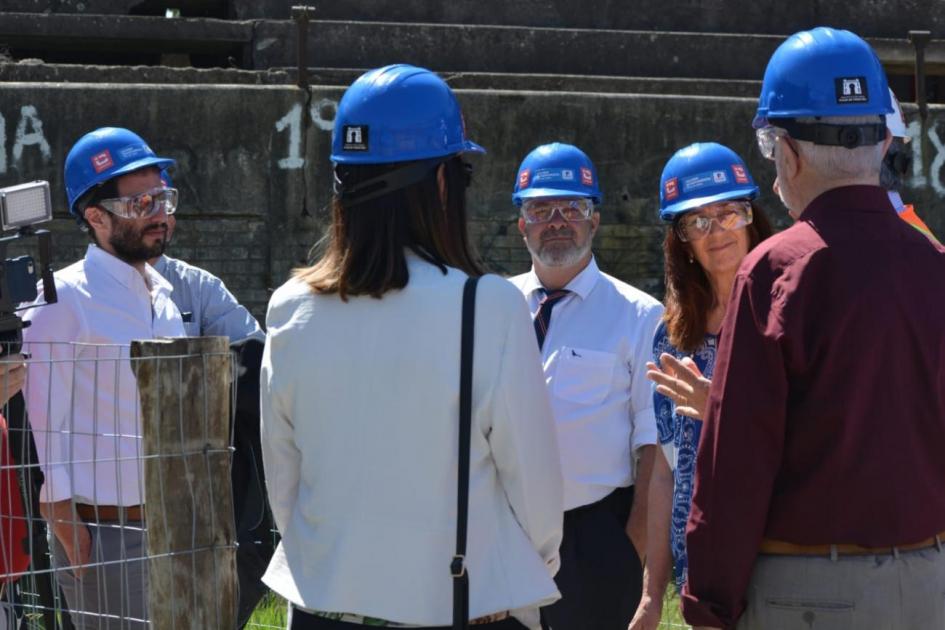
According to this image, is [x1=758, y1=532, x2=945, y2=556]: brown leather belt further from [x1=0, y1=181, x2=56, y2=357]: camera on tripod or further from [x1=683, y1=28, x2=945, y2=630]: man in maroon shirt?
[x1=0, y1=181, x2=56, y2=357]: camera on tripod

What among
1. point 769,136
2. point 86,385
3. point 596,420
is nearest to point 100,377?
point 86,385

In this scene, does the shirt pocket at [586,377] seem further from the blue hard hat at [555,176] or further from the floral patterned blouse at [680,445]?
the blue hard hat at [555,176]

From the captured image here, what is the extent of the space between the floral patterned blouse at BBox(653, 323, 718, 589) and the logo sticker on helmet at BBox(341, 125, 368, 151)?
1.43 meters

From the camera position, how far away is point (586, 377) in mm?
5012

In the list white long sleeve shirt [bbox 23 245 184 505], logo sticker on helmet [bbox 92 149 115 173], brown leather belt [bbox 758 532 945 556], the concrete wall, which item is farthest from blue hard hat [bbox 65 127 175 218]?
the concrete wall

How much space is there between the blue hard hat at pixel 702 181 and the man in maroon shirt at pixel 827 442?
1.63m

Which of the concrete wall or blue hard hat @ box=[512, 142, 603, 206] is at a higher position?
the concrete wall

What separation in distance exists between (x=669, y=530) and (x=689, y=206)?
988 millimetres

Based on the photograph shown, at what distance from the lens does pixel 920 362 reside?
9.57 ft

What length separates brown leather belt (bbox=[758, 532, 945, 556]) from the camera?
2893 millimetres

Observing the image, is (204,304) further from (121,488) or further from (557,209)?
(557,209)

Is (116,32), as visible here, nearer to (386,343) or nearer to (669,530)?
(669,530)

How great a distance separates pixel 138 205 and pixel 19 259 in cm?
117

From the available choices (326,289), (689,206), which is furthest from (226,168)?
(326,289)
